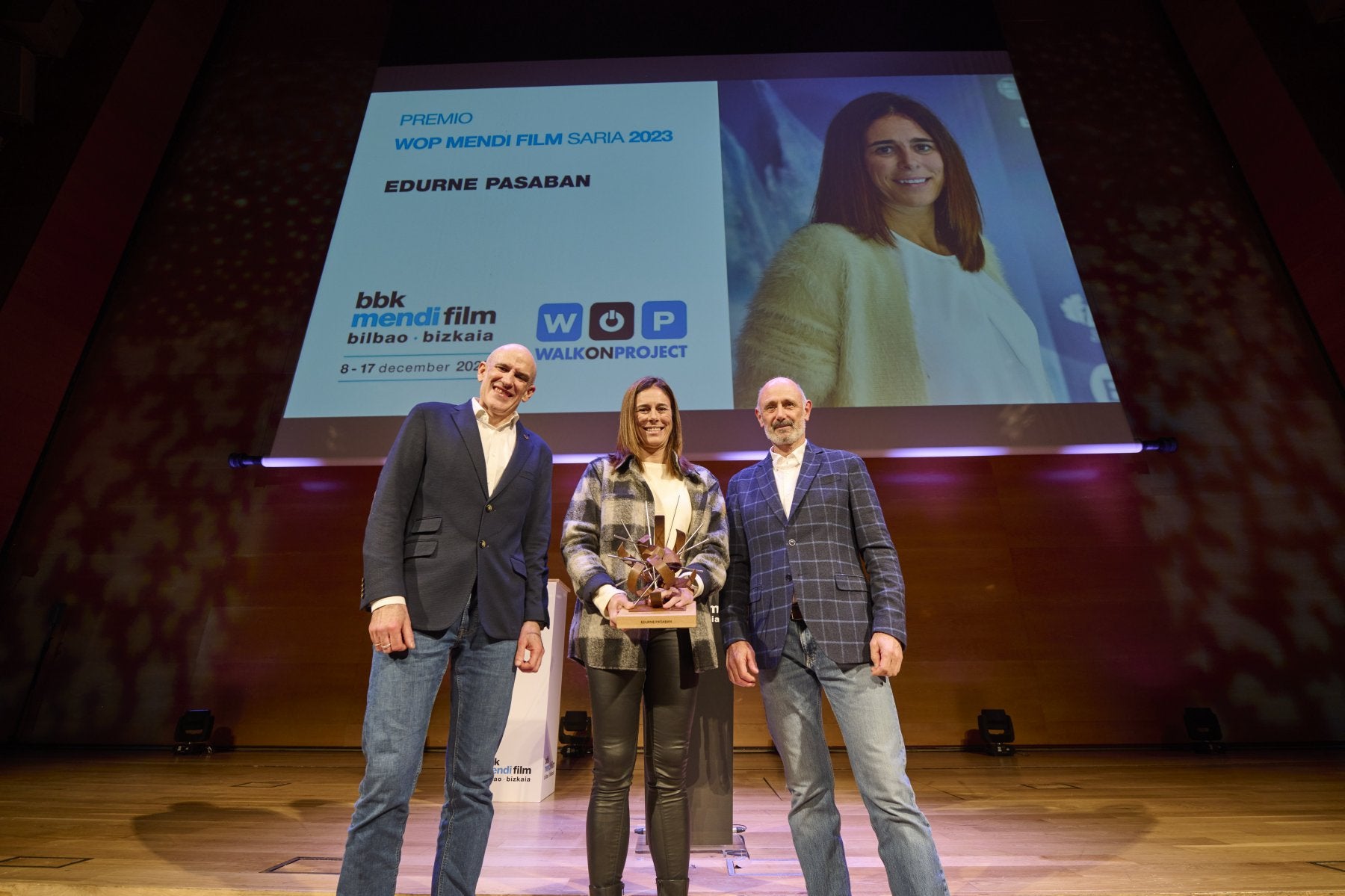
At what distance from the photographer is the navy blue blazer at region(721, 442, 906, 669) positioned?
4.85 feet

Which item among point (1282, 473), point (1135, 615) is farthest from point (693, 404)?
point (1282, 473)

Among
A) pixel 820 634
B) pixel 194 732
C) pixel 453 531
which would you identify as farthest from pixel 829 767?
pixel 194 732

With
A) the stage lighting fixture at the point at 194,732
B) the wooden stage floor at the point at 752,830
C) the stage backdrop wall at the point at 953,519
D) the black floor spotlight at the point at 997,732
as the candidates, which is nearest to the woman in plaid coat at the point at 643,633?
the wooden stage floor at the point at 752,830

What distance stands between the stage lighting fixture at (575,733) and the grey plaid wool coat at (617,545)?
2212mm

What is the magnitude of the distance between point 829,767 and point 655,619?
58 centimetres

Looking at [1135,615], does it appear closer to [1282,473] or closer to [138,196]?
[1282,473]

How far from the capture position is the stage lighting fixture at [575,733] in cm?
349

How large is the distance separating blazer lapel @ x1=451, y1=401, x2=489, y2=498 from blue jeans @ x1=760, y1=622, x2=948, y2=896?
806 millimetres

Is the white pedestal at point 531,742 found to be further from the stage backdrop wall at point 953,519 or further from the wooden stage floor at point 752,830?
the stage backdrop wall at point 953,519

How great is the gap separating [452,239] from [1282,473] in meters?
5.14

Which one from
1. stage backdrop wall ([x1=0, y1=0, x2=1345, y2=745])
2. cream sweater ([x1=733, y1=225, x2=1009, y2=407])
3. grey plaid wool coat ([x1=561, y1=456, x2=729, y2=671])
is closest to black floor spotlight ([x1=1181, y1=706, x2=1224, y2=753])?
stage backdrop wall ([x1=0, y1=0, x2=1345, y2=745])

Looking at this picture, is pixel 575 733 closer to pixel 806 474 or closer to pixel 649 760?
pixel 649 760

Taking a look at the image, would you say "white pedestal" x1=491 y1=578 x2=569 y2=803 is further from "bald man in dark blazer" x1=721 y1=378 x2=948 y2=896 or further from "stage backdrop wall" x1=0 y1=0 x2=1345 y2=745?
"bald man in dark blazer" x1=721 y1=378 x2=948 y2=896

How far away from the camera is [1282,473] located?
13.1 ft
